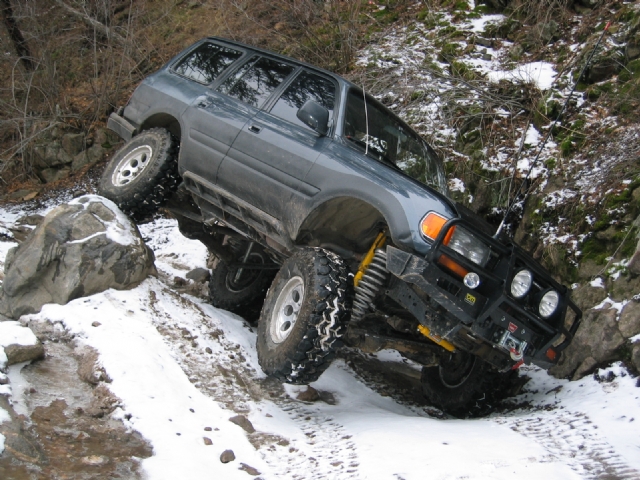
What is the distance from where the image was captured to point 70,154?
10711mm

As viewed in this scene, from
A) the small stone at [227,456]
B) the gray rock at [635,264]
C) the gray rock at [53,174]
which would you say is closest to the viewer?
the small stone at [227,456]

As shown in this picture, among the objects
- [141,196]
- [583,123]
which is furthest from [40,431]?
[583,123]

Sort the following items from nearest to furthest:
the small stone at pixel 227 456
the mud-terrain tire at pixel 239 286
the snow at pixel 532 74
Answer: the small stone at pixel 227 456 → the mud-terrain tire at pixel 239 286 → the snow at pixel 532 74

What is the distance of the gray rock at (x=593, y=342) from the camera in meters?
4.42

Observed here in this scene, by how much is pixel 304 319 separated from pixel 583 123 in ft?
14.1

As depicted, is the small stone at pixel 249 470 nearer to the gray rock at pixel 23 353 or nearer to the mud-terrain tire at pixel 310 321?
the mud-terrain tire at pixel 310 321

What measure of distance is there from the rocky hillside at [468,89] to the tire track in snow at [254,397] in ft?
6.76

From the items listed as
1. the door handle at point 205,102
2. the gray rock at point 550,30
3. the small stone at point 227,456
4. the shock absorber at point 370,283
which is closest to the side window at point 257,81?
the door handle at point 205,102

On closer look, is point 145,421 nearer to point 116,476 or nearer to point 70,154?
point 116,476

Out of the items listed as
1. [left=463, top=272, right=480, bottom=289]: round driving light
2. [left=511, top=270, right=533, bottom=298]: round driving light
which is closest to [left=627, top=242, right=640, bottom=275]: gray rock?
[left=511, top=270, right=533, bottom=298]: round driving light

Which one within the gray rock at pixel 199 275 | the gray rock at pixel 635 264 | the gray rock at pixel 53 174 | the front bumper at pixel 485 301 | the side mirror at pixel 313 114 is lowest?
the gray rock at pixel 53 174

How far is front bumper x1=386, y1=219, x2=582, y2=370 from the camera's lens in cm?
350

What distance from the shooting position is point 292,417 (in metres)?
4.04

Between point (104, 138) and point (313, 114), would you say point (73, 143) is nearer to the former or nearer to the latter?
point (104, 138)
